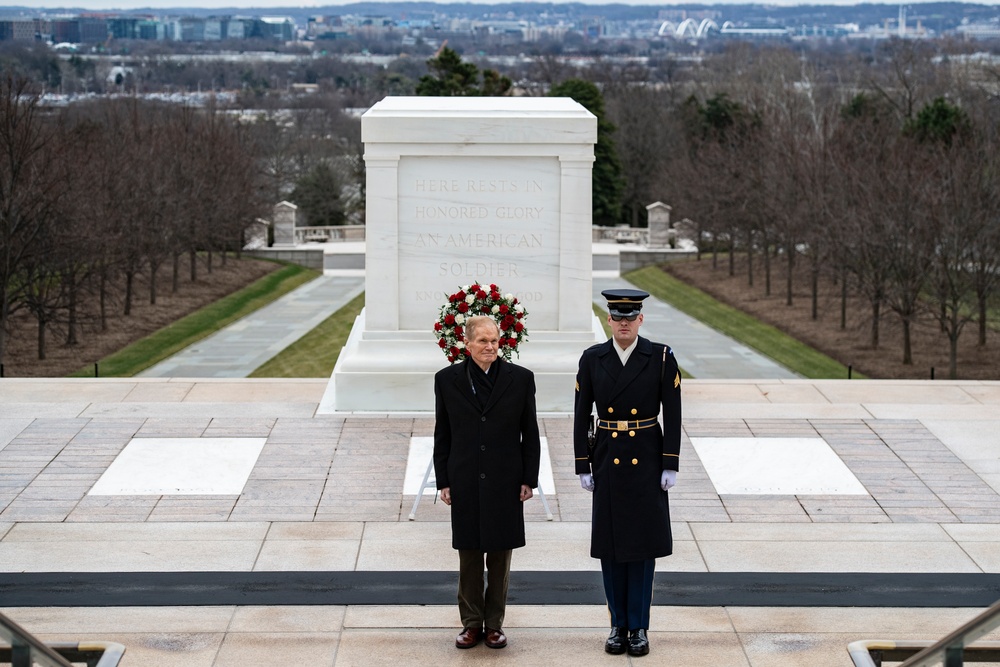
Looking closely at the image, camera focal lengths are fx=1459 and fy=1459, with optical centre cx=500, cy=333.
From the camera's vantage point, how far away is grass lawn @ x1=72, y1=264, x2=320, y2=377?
28.4 m

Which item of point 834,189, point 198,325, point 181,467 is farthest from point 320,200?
point 181,467

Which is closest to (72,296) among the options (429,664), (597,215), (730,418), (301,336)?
(301,336)

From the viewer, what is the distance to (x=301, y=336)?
1236 inches

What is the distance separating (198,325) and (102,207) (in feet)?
11.5

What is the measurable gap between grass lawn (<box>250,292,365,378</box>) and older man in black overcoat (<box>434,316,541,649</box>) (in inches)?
664

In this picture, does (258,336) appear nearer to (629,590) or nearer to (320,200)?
(629,590)

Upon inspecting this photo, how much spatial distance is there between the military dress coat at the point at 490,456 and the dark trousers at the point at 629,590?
523 mm

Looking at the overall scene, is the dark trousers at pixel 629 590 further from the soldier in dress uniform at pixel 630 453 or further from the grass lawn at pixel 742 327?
the grass lawn at pixel 742 327

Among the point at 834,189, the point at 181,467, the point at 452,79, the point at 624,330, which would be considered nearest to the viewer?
the point at 624,330

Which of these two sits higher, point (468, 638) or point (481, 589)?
point (481, 589)

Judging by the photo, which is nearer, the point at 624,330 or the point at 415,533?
the point at 624,330

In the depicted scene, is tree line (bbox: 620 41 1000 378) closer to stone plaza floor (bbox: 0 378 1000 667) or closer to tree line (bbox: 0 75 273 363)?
Result: stone plaza floor (bbox: 0 378 1000 667)

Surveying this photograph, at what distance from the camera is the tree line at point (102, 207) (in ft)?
95.6

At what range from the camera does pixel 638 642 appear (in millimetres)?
7848
